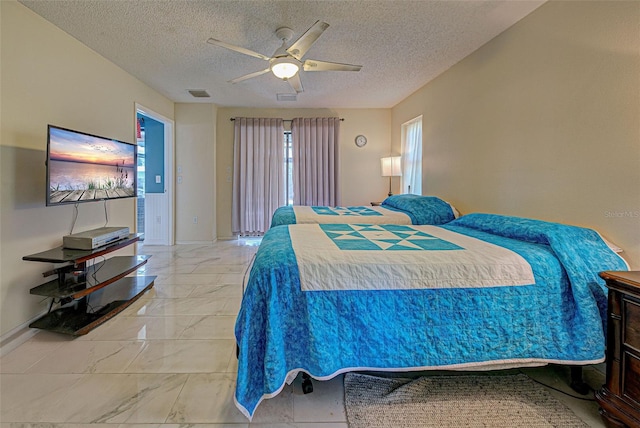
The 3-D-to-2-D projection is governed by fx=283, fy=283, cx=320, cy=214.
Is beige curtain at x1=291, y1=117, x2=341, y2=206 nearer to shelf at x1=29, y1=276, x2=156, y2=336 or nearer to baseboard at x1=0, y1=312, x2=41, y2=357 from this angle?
shelf at x1=29, y1=276, x2=156, y2=336

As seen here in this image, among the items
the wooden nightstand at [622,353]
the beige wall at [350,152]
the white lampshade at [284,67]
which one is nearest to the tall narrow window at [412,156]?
the beige wall at [350,152]

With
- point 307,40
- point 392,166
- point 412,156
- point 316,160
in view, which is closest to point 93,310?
point 307,40

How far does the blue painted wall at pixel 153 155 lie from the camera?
4.72 m

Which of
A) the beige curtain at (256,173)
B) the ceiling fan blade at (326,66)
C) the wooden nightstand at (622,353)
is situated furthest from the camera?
the beige curtain at (256,173)

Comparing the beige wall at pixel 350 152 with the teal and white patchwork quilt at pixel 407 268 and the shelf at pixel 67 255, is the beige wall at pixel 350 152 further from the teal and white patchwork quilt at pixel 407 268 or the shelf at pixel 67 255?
the teal and white patchwork quilt at pixel 407 268

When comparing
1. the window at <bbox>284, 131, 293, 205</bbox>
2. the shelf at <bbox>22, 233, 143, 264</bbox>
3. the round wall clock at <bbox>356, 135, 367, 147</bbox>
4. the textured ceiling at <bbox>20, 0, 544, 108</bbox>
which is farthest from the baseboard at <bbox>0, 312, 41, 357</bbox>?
the round wall clock at <bbox>356, 135, 367, 147</bbox>

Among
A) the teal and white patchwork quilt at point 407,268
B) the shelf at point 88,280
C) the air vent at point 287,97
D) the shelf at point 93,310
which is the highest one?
the air vent at point 287,97

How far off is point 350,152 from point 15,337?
4.58m

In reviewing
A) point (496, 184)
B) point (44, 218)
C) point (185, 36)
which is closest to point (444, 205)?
point (496, 184)

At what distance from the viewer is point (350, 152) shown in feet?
16.9

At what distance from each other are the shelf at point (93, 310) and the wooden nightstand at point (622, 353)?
3019mm

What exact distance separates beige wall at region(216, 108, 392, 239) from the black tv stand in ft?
8.10

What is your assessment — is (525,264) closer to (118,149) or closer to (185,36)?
(185,36)

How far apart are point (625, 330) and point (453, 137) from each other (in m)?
2.36
